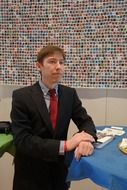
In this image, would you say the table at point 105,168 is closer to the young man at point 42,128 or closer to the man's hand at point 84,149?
the man's hand at point 84,149

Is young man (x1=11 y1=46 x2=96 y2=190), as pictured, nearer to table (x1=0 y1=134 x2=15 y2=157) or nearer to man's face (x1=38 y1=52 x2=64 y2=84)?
man's face (x1=38 y1=52 x2=64 y2=84)

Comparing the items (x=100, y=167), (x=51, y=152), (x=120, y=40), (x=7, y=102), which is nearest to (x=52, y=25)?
(x=120, y=40)

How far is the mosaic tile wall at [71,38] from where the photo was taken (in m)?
2.14

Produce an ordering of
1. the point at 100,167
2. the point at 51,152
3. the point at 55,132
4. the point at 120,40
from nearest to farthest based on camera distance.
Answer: the point at 100,167, the point at 51,152, the point at 55,132, the point at 120,40

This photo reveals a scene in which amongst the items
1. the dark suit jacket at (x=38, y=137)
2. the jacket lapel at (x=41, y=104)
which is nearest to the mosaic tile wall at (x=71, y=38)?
the dark suit jacket at (x=38, y=137)

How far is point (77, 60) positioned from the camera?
7.38 ft

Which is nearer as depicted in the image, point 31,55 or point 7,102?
point 31,55

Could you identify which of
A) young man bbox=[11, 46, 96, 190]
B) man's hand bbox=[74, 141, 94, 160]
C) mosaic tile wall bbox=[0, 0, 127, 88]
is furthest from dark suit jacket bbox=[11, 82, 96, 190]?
mosaic tile wall bbox=[0, 0, 127, 88]

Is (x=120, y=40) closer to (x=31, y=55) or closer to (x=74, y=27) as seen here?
(x=74, y=27)

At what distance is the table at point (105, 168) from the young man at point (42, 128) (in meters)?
0.13

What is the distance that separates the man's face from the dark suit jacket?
0.09 metres

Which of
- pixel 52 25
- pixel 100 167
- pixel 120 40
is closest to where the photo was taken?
pixel 100 167

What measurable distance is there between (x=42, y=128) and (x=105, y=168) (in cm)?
51

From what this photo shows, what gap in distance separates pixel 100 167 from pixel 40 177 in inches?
21.1
